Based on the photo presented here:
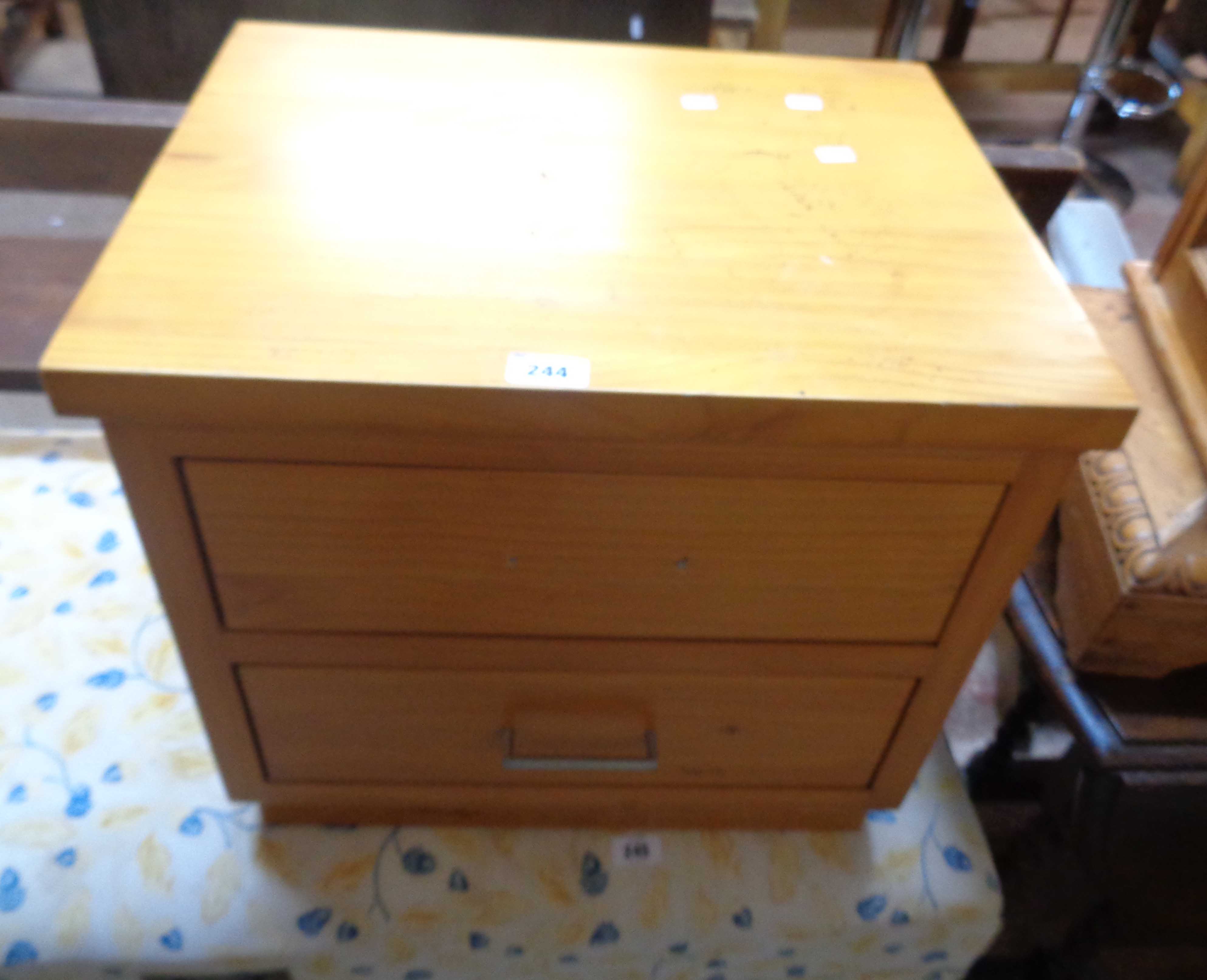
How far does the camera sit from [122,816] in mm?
571

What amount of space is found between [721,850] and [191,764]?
358 millimetres

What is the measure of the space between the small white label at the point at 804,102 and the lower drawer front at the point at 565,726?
342 millimetres

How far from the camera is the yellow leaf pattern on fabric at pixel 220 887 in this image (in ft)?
1.77

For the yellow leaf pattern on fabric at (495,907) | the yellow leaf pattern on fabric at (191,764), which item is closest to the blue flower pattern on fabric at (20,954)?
the yellow leaf pattern on fabric at (191,764)

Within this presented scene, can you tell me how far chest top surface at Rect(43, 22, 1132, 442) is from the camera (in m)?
0.35

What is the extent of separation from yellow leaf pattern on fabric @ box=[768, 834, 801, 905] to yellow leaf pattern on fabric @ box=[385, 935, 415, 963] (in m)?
0.23

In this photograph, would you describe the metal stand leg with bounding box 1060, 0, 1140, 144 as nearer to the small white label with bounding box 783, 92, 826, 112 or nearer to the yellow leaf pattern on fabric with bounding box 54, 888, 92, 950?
the small white label with bounding box 783, 92, 826, 112

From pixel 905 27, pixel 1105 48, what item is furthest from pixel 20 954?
pixel 1105 48

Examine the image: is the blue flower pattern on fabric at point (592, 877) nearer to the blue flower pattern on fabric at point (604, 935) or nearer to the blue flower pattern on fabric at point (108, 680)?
the blue flower pattern on fabric at point (604, 935)

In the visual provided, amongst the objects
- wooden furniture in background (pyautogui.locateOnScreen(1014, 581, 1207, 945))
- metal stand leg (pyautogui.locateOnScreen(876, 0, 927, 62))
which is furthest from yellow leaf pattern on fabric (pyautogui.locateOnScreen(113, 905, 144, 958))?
metal stand leg (pyautogui.locateOnScreen(876, 0, 927, 62))

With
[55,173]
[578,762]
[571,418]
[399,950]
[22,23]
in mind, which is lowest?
[22,23]

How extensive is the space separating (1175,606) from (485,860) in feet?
1.42

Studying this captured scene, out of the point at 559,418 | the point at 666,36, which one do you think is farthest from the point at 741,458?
the point at 666,36

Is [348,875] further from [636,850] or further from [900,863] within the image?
[900,863]
